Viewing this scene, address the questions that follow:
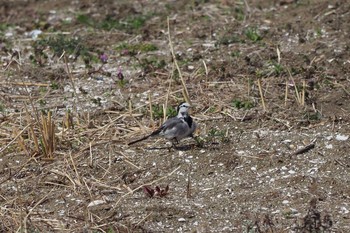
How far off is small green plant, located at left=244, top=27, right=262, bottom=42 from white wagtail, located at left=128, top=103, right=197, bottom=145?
290cm

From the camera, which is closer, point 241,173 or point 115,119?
point 241,173

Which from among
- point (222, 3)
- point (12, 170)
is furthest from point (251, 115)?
point (222, 3)

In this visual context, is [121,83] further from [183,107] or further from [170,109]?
[183,107]

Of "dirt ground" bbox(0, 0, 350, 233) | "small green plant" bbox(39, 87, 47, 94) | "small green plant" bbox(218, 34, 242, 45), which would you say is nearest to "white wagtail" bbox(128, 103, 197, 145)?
"dirt ground" bbox(0, 0, 350, 233)

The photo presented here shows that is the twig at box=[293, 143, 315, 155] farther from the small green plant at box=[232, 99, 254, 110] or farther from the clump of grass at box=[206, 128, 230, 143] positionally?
the small green plant at box=[232, 99, 254, 110]

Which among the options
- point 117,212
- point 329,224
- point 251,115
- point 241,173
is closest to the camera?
point 329,224

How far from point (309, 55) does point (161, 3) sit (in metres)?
3.21

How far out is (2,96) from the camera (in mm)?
10586

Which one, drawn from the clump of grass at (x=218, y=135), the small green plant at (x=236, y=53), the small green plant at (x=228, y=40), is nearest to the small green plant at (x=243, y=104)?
the clump of grass at (x=218, y=135)

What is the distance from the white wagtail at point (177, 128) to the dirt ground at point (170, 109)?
A: 193 mm

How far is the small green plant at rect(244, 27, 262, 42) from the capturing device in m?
11.6

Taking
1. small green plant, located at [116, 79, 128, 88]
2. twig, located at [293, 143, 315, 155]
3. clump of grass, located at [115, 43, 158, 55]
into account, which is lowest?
clump of grass, located at [115, 43, 158, 55]

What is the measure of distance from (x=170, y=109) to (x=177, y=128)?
1.13 metres

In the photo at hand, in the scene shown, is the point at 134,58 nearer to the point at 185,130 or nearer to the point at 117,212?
the point at 185,130
